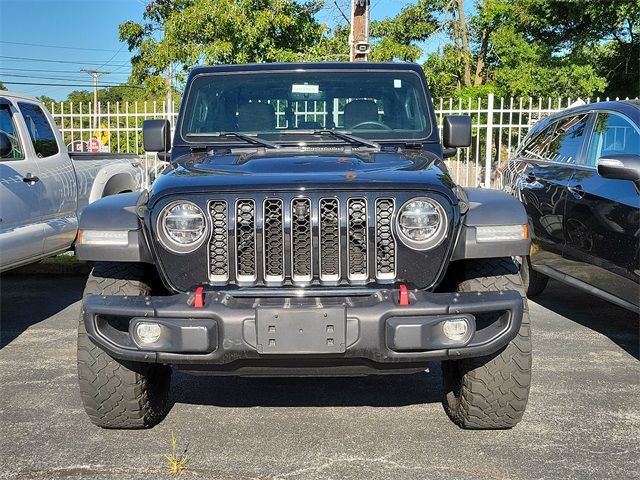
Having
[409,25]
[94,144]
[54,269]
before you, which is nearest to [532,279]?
[54,269]

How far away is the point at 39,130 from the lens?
253 inches

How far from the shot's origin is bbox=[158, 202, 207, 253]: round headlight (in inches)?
126

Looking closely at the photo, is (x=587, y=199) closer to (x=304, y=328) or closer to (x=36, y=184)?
(x=304, y=328)

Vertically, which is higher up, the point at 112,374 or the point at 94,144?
the point at 94,144

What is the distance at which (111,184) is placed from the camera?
7.60 meters

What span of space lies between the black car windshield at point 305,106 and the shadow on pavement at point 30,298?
8.38ft

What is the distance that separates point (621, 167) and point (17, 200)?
448 centimetres

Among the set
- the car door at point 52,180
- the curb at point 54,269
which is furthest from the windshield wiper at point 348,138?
the curb at point 54,269

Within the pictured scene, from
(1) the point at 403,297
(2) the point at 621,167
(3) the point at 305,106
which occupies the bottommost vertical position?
(1) the point at 403,297

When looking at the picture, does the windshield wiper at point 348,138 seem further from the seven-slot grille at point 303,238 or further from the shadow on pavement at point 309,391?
the shadow on pavement at point 309,391

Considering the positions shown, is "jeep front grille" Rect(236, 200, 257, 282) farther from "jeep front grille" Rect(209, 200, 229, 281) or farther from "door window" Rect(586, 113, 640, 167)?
"door window" Rect(586, 113, 640, 167)

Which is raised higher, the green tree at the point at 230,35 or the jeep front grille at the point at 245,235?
the green tree at the point at 230,35

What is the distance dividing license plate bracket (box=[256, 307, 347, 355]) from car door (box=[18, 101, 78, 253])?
12.4ft

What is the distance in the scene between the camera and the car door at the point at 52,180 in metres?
6.18
